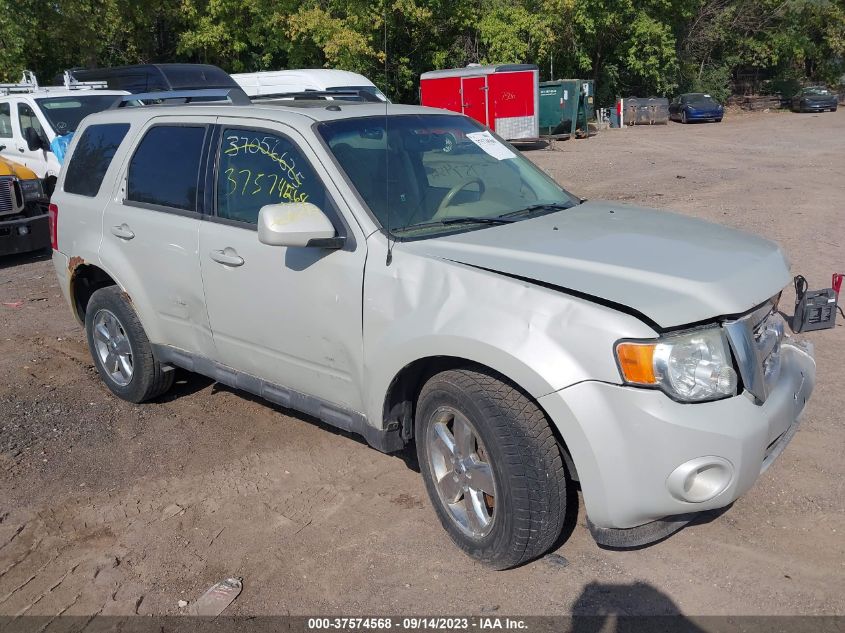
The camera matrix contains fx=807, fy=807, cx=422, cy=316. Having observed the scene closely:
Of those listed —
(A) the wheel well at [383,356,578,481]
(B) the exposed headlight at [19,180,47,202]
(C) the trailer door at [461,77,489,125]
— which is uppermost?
(C) the trailer door at [461,77,489,125]

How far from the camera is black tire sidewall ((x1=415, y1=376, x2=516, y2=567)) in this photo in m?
3.16

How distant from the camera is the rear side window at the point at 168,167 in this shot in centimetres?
452

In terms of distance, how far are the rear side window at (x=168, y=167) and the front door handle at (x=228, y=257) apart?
384 millimetres

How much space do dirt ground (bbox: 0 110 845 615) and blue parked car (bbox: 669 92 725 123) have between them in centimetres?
3207

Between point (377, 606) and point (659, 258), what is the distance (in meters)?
1.82

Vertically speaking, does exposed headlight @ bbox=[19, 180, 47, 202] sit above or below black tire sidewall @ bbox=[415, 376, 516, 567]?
above

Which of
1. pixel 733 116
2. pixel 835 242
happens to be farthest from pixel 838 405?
pixel 733 116

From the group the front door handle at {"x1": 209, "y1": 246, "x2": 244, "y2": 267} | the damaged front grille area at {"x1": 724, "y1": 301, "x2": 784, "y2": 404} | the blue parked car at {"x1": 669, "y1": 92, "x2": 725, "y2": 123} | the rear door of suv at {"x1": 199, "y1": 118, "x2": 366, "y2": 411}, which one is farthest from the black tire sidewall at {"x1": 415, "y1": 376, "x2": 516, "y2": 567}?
the blue parked car at {"x1": 669, "y1": 92, "x2": 725, "y2": 123}

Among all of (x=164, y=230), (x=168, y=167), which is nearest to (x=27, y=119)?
(x=168, y=167)

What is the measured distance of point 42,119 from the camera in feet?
38.2

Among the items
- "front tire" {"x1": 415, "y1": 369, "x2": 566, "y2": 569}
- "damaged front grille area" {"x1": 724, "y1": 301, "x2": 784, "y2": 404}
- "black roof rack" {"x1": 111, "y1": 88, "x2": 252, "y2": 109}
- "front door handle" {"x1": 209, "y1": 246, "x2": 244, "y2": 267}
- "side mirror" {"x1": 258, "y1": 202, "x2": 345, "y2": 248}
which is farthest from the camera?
"black roof rack" {"x1": 111, "y1": 88, "x2": 252, "y2": 109}

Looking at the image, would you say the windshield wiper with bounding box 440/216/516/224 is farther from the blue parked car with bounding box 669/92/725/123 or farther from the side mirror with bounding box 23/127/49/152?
the blue parked car with bounding box 669/92/725/123

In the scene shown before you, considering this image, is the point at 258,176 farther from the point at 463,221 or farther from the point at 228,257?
the point at 463,221

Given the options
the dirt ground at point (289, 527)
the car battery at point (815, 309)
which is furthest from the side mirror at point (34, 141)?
the car battery at point (815, 309)
